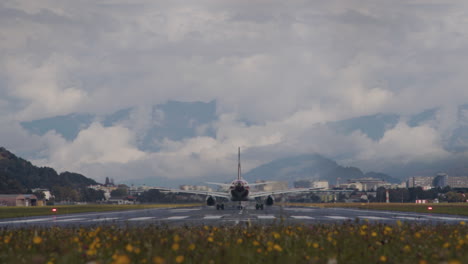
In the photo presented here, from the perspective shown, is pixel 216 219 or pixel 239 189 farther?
pixel 239 189

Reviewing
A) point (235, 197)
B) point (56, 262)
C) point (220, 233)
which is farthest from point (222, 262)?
point (235, 197)

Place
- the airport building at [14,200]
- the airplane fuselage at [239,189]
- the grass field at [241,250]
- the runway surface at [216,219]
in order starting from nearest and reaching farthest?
the grass field at [241,250] < the runway surface at [216,219] < the airplane fuselage at [239,189] < the airport building at [14,200]

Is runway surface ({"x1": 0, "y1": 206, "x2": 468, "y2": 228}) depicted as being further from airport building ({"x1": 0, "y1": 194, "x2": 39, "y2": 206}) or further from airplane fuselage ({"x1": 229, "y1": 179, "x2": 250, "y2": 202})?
airport building ({"x1": 0, "y1": 194, "x2": 39, "y2": 206})

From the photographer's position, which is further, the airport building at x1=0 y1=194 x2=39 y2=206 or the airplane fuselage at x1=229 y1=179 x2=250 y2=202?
the airport building at x1=0 y1=194 x2=39 y2=206

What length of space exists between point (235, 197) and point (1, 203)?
107 m

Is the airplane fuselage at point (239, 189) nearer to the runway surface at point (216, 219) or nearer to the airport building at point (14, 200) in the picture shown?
the runway surface at point (216, 219)

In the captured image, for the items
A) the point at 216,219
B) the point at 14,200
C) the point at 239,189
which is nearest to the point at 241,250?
the point at 216,219

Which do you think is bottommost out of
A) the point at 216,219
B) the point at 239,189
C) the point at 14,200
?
the point at 14,200

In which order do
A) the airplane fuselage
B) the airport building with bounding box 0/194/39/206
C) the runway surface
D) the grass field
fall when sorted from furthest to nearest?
the airport building with bounding box 0/194/39/206, the airplane fuselage, the runway surface, the grass field

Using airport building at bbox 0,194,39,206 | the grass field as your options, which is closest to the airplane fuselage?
the grass field

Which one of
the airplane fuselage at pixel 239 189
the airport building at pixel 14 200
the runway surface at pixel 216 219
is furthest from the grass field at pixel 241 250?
the airport building at pixel 14 200

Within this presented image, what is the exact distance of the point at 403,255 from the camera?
11.9 meters

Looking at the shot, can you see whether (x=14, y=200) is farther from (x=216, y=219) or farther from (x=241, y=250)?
(x=241, y=250)

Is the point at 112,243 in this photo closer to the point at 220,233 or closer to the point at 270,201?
the point at 220,233
